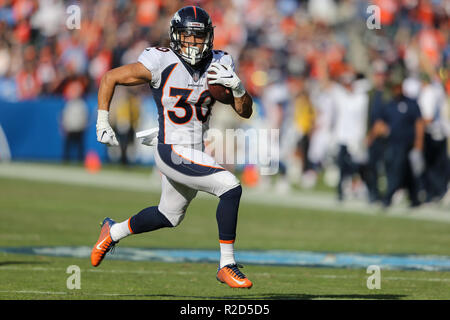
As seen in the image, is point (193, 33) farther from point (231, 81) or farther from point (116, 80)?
point (116, 80)

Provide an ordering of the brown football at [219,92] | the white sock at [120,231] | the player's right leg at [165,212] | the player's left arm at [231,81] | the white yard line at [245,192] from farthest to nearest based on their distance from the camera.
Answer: the white yard line at [245,192], the white sock at [120,231], the player's right leg at [165,212], the brown football at [219,92], the player's left arm at [231,81]

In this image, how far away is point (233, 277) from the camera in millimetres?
6707

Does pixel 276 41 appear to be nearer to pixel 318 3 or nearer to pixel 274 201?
pixel 318 3

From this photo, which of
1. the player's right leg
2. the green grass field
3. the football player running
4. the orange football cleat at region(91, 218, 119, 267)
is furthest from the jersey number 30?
the green grass field

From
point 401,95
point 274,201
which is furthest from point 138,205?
point 401,95

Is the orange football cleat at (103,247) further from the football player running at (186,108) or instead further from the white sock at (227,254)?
the white sock at (227,254)

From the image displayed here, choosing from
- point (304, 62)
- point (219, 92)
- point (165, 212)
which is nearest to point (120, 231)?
point (165, 212)

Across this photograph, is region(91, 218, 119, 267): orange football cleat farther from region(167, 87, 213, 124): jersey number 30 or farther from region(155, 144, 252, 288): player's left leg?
region(167, 87, 213, 124): jersey number 30

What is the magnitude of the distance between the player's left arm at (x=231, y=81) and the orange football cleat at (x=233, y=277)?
44.5 inches

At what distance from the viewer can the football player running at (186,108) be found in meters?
6.89

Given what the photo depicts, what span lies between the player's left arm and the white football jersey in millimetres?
162

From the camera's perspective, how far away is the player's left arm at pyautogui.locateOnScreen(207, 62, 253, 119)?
6.85 m

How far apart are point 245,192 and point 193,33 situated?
10645 mm

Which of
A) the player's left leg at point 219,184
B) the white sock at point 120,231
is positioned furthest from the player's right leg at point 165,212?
the player's left leg at point 219,184
